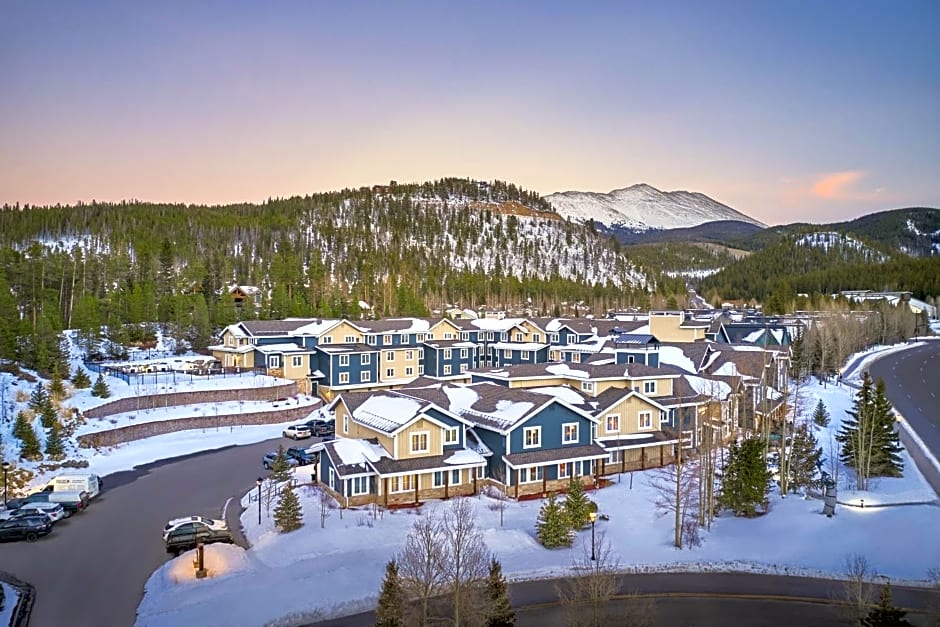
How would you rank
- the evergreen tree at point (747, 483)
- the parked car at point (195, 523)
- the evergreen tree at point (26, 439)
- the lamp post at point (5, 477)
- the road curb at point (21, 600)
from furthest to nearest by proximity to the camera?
the evergreen tree at point (26, 439) → the lamp post at point (5, 477) → the evergreen tree at point (747, 483) → the parked car at point (195, 523) → the road curb at point (21, 600)

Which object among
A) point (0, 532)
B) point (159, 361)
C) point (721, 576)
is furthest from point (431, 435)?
point (159, 361)

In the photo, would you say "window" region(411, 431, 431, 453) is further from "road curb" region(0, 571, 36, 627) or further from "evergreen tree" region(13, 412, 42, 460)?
"evergreen tree" region(13, 412, 42, 460)

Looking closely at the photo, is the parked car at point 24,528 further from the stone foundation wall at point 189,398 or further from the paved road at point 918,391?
the paved road at point 918,391

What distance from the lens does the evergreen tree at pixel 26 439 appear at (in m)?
30.8

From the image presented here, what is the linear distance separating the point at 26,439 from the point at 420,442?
754 inches

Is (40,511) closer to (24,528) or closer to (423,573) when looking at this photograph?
(24,528)

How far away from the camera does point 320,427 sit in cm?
4034

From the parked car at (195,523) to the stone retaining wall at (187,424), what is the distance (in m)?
14.3

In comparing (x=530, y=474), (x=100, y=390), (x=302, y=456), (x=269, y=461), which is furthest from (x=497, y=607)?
(x=100, y=390)

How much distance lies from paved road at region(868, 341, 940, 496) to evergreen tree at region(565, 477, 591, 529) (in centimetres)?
1535

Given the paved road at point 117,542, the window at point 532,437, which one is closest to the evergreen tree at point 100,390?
the paved road at point 117,542

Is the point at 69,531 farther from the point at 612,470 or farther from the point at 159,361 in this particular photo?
the point at 159,361


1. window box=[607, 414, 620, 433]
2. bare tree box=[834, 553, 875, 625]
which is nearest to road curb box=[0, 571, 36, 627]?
bare tree box=[834, 553, 875, 625]

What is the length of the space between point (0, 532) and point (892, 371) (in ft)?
234
